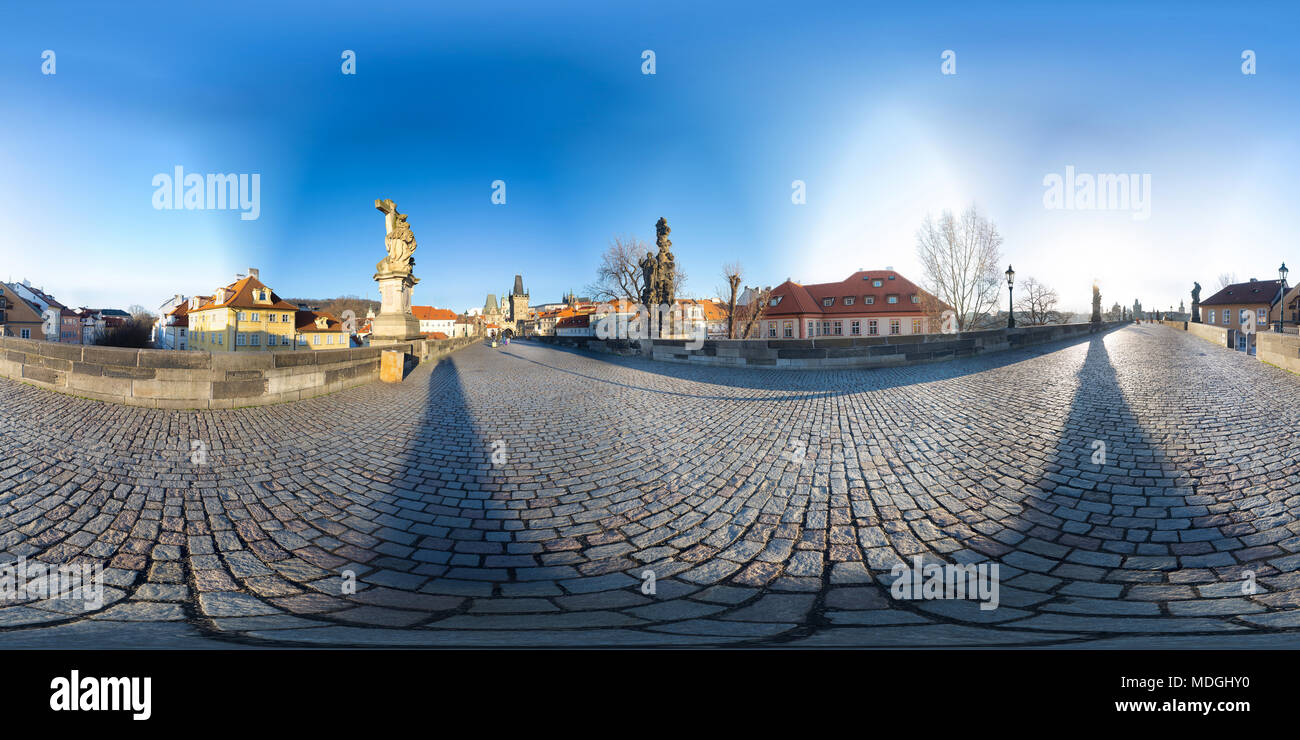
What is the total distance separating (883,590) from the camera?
7.97 ft

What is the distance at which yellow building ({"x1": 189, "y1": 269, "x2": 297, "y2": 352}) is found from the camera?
3458 cm

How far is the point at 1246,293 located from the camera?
61.3 metres

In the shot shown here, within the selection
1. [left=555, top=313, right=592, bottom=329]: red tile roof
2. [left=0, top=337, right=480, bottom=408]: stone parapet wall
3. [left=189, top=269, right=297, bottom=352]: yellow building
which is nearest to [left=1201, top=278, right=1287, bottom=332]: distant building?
[left=555, top=313, right=592, bottom=329]: red tile roof

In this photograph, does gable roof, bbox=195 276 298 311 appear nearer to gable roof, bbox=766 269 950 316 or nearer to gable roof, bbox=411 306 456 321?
gable roof, bbox=766 269 950 316

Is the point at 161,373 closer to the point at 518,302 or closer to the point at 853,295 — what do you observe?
the point at 853,295

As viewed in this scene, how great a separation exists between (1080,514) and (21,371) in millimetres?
12530

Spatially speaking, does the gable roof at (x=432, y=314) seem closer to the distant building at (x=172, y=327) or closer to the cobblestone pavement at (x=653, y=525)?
the distant building at (x=172, y=327)

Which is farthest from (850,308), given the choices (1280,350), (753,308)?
(1280,350)

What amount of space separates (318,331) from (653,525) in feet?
186

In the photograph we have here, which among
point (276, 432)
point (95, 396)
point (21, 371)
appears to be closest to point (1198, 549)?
point (276, 432)

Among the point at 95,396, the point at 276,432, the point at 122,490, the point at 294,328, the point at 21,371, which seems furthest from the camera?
the point at 294,328

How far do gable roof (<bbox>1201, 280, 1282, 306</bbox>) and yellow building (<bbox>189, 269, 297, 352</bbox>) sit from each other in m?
106

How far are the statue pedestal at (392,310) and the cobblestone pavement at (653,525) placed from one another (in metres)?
7.61

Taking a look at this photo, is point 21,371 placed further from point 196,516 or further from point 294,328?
point 294,328
